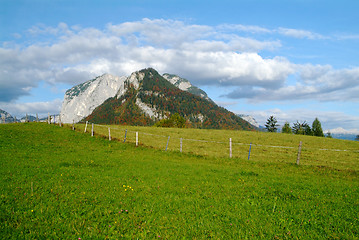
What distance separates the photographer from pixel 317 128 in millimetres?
121438

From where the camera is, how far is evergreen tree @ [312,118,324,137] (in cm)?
11950

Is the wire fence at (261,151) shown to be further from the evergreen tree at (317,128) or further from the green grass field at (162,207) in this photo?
the evergreen tree at (317,128)

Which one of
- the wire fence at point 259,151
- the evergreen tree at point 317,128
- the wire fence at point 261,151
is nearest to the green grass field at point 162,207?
the wire fence at point 259,151

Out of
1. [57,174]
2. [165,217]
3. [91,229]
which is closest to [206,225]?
→ [165,217]

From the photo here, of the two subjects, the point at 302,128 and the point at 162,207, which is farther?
the point at 302,128

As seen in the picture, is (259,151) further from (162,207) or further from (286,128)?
(286,128)

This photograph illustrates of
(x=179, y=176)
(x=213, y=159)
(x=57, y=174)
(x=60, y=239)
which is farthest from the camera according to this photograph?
(x=213, y=159)

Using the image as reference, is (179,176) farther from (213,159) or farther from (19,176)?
(213,159)

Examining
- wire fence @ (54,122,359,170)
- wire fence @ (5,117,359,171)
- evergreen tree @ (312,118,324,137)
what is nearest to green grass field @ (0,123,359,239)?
wire fence @ (5,117,359,171)

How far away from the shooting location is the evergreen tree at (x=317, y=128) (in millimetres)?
119500

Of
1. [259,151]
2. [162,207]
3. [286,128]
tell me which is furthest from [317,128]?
[162,207]

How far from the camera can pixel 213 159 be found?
26.6m

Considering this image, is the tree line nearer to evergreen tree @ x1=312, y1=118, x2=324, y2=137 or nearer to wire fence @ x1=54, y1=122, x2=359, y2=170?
evergreen tree @ x1=312, y1=118, x2=324, y2=137

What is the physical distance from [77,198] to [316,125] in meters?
139
